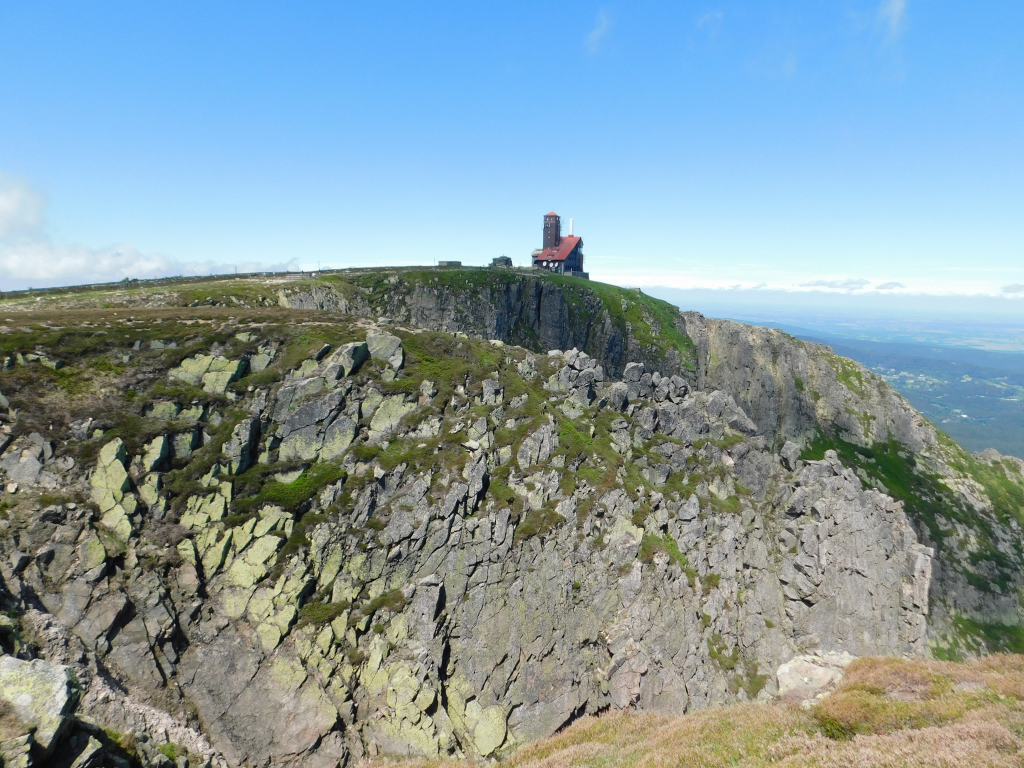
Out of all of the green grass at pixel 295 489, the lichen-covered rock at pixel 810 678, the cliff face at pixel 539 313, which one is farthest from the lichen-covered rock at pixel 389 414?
the cliff face at pixel 539 313

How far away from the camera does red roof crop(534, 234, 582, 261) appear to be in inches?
5925

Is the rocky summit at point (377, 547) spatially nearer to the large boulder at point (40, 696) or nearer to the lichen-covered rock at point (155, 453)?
the large boulder at point (40, 696)

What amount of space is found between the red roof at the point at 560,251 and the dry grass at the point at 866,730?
136285 mm

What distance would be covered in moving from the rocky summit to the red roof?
307ft

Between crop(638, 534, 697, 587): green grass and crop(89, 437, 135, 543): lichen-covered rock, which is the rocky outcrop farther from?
crop(89, 437, 135, 543): lichen-covered rock

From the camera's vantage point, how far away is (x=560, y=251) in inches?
6009

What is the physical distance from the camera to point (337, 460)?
4516 centimetres

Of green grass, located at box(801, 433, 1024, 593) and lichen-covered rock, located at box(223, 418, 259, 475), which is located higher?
lichen-covered rock, located at box(223, 418, 259, 475)

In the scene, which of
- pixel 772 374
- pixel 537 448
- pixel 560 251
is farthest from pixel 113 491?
pixel 560 251

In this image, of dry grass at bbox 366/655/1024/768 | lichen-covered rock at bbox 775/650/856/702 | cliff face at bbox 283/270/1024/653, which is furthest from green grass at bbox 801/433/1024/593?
dry grass at bbox 366/655/1024/768

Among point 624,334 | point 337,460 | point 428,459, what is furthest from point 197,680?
point 624,334

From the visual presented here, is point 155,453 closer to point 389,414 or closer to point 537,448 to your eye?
point 389,414

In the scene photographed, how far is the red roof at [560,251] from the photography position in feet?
494

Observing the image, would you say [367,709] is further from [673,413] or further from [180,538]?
[673,413]
